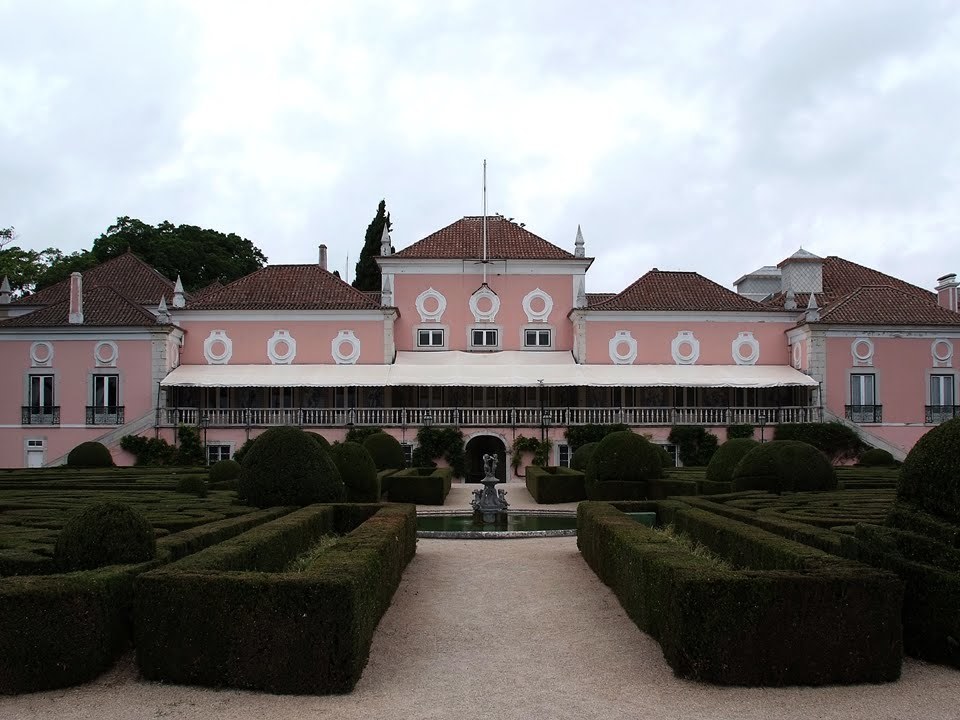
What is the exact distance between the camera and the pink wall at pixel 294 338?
108 ft

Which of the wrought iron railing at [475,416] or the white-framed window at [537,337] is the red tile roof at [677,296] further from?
the wrought iron railing at [475,416]

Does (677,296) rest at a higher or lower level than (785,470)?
higher

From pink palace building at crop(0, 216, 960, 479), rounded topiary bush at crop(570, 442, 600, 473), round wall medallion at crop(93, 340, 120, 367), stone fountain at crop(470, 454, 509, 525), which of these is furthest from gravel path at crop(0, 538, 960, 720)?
round wall medallion at crop(93, 340, 120, 367)

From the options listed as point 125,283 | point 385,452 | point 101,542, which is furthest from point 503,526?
point 125,283

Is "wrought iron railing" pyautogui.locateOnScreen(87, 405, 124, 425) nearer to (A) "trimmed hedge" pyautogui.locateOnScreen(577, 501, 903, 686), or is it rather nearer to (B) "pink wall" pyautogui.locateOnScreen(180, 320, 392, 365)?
(B) "pink wall" pyautogui.locateOnScreen(180, 320, 392, 365)

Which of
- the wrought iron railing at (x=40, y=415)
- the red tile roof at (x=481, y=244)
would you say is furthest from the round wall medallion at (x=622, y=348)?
the wrought iron railing at (x=40, y=415)

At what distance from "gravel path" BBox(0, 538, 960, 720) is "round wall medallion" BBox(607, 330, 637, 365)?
2433 cm

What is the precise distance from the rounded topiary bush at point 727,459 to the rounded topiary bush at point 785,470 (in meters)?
1.48

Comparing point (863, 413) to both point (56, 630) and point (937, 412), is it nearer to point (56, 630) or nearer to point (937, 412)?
point (937, 412)

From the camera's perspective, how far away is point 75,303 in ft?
103

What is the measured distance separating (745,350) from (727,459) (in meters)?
16.0

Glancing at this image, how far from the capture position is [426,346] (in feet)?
113

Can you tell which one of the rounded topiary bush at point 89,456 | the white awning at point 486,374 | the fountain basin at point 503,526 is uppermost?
the white awning at point 486,374

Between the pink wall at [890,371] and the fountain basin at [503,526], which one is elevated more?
the pink wall at [890,371]
